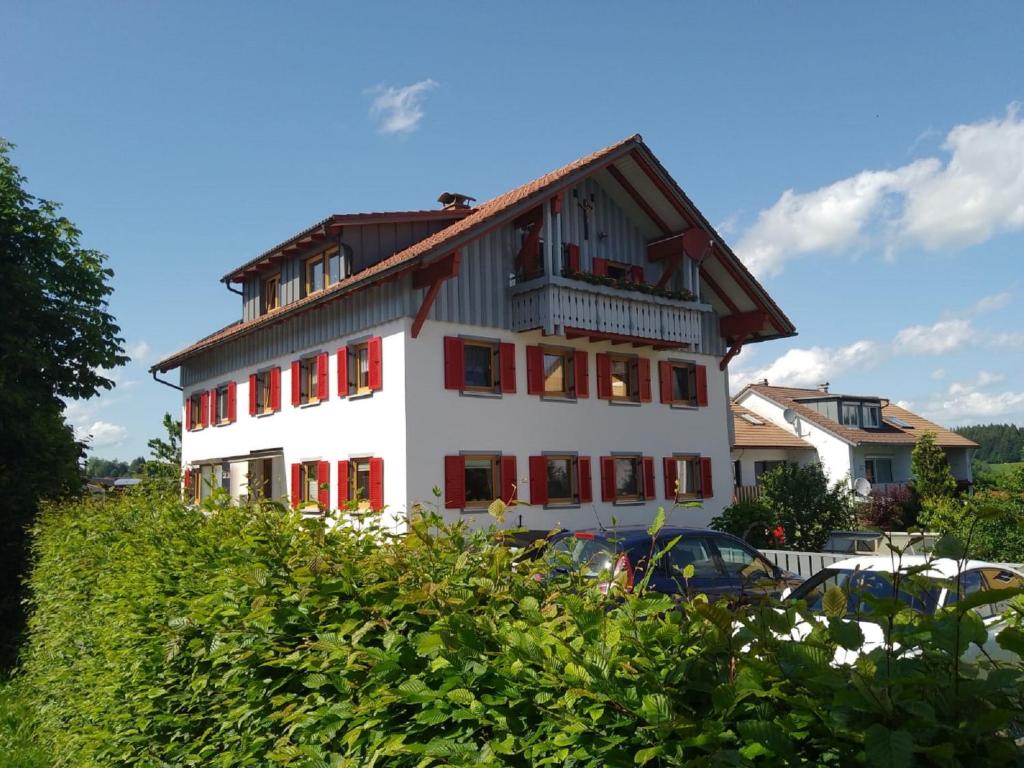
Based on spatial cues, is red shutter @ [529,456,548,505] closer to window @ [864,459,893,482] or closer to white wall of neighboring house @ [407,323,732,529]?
white wall of neighboring house @ [407,323,732,529]

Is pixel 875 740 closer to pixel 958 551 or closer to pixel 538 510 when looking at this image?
pixel 958 551

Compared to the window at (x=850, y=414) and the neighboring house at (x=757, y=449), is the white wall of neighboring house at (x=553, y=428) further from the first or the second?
the window at (x=850, y=414)

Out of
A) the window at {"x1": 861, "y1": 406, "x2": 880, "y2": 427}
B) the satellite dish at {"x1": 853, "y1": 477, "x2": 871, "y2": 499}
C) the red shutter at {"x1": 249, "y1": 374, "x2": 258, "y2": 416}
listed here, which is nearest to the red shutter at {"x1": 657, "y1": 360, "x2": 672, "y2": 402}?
the red shutter at {"x1": 249, "y1": 374, "x2": 258, "y2": 416}

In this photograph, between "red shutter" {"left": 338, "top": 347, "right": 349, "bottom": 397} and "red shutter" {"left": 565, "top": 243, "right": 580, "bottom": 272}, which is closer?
"red shutter" {"left": 338, "top": 347, "right": 349, "bottom": 397}

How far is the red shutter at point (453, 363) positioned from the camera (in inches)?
776

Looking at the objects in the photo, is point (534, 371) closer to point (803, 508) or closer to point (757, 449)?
point (803, 508)

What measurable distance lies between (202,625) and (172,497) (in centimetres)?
292

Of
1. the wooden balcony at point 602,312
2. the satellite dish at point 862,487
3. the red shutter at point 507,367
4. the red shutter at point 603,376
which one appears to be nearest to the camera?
the wooden balcony at point 602,312

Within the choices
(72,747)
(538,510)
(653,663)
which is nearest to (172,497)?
(72,747)

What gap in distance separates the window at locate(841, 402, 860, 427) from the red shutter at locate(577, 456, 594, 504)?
28.5 meters

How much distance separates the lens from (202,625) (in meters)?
3.94

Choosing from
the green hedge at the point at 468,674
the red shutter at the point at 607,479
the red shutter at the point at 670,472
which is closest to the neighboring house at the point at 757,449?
the red shutter at the point at 670,472

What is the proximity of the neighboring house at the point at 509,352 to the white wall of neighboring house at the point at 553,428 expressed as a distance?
0.05 m

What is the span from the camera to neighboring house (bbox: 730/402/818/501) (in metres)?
39.8
